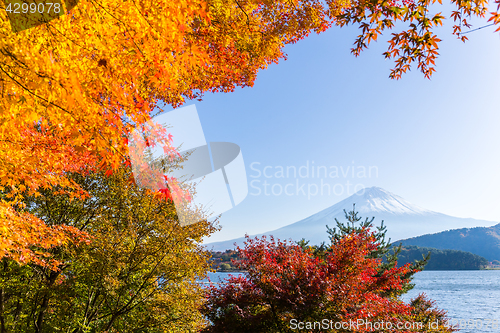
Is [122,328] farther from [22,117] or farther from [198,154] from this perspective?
[22,117]

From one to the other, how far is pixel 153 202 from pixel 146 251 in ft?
4.64

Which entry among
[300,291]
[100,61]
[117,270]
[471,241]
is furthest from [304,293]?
[471,241]

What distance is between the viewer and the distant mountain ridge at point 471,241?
124m

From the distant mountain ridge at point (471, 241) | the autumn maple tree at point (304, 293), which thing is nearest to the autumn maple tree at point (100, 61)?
the autumn maple tree at point (304, 293)

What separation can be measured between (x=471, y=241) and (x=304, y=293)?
164 metres

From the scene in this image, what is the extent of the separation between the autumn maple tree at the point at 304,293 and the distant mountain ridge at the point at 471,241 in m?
136

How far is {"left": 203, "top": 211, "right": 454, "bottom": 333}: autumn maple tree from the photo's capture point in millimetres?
4910

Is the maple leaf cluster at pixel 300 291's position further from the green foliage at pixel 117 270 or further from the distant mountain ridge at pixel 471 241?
the distant mountain ridge at pixel 471 241

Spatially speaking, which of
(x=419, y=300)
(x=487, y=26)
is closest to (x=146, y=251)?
(x=487, y=26)

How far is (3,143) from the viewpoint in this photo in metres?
3.69

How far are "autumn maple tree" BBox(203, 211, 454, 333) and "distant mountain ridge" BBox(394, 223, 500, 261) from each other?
13616 cm

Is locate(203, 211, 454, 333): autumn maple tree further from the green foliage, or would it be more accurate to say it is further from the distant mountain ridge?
the distant mountain ridge

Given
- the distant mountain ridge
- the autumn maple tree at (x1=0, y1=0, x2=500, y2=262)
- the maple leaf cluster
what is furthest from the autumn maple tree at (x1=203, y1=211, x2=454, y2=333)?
the distant mountain ridge

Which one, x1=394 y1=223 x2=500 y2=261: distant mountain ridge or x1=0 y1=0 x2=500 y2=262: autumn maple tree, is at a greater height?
x1=0 y1=0 x2=500 y2=262: autumn maple tree
